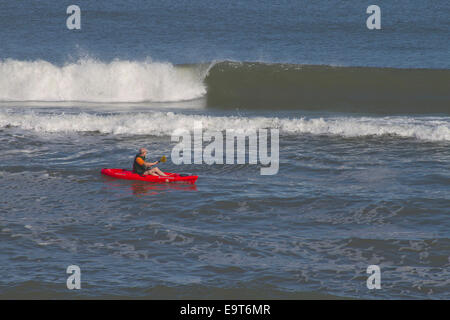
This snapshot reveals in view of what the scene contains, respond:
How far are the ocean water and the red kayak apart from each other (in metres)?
0.17

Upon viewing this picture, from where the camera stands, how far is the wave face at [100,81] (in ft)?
101

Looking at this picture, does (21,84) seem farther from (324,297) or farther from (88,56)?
(324,297)

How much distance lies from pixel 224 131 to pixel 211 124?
0.90 metres

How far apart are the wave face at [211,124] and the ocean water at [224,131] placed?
8 cm

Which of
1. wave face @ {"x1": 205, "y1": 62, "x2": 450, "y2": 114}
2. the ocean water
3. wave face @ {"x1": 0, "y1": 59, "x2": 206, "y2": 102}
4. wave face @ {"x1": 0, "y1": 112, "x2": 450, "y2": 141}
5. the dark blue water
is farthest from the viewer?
the dark blue water

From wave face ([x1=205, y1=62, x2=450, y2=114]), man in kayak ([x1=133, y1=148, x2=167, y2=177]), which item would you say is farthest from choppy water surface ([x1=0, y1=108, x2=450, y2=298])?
wave face ([x1=205, y1=62, x2=450, y2=114])

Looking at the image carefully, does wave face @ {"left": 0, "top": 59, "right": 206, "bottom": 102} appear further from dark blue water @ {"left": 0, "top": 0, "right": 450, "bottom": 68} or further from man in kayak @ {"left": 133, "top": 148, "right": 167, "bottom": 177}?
man in kayak @ {"left": 133, "top": 148, "right": 167, "bottom": 177}

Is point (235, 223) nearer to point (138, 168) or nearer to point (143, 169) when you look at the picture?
point (143, 169)

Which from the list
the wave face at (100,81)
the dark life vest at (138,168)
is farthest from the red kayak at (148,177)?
the wave face at (100,81)

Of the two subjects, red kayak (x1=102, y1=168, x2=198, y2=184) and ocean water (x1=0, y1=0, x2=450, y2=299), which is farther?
red kayak (x1=102, y1=168, x2=198, y2=184)

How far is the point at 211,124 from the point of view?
2406 centimetres

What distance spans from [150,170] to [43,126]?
7.70 meters

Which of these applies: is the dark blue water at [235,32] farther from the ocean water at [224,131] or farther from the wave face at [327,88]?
the wave face at [327,88]

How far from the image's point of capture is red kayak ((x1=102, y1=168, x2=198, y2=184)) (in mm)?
17031
